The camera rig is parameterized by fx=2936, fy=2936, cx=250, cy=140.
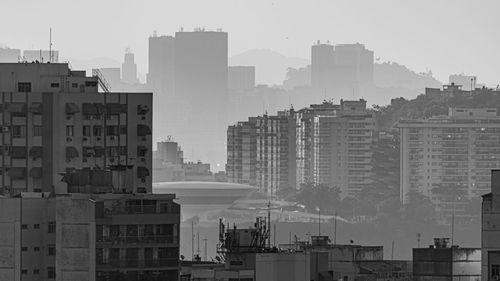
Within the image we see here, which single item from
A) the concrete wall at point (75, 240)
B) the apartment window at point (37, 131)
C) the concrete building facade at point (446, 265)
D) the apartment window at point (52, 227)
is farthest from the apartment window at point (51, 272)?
the apartment window at point (37, 131)

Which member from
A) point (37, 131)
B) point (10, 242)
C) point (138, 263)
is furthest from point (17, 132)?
point (10, 242)

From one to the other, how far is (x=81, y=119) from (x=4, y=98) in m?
2.68

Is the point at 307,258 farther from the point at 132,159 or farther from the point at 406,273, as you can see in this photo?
the point at 406,273

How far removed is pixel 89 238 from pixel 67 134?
26838 mm

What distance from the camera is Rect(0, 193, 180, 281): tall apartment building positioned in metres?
62.5

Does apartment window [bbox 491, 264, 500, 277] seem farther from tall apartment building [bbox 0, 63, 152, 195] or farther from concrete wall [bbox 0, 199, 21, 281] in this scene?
tall apartment building [bbox 0, 63, 152, 195]

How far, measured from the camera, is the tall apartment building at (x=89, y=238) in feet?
205

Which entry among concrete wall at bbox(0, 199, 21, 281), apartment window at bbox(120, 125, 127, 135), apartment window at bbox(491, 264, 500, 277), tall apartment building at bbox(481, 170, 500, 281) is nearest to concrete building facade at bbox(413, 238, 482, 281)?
apartment window at bbox(120, 125, 127, 135)

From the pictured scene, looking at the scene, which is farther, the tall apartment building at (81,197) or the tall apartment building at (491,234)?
the tall apartment building at (81,197)

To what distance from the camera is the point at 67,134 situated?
293 feet

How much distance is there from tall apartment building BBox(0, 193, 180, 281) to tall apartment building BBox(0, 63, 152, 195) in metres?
22.3

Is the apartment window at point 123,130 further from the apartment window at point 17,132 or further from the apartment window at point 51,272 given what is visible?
the apartment window at point 51,272

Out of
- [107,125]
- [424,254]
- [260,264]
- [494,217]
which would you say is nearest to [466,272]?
[424,254]

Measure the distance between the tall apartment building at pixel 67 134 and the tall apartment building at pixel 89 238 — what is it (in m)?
22.3
